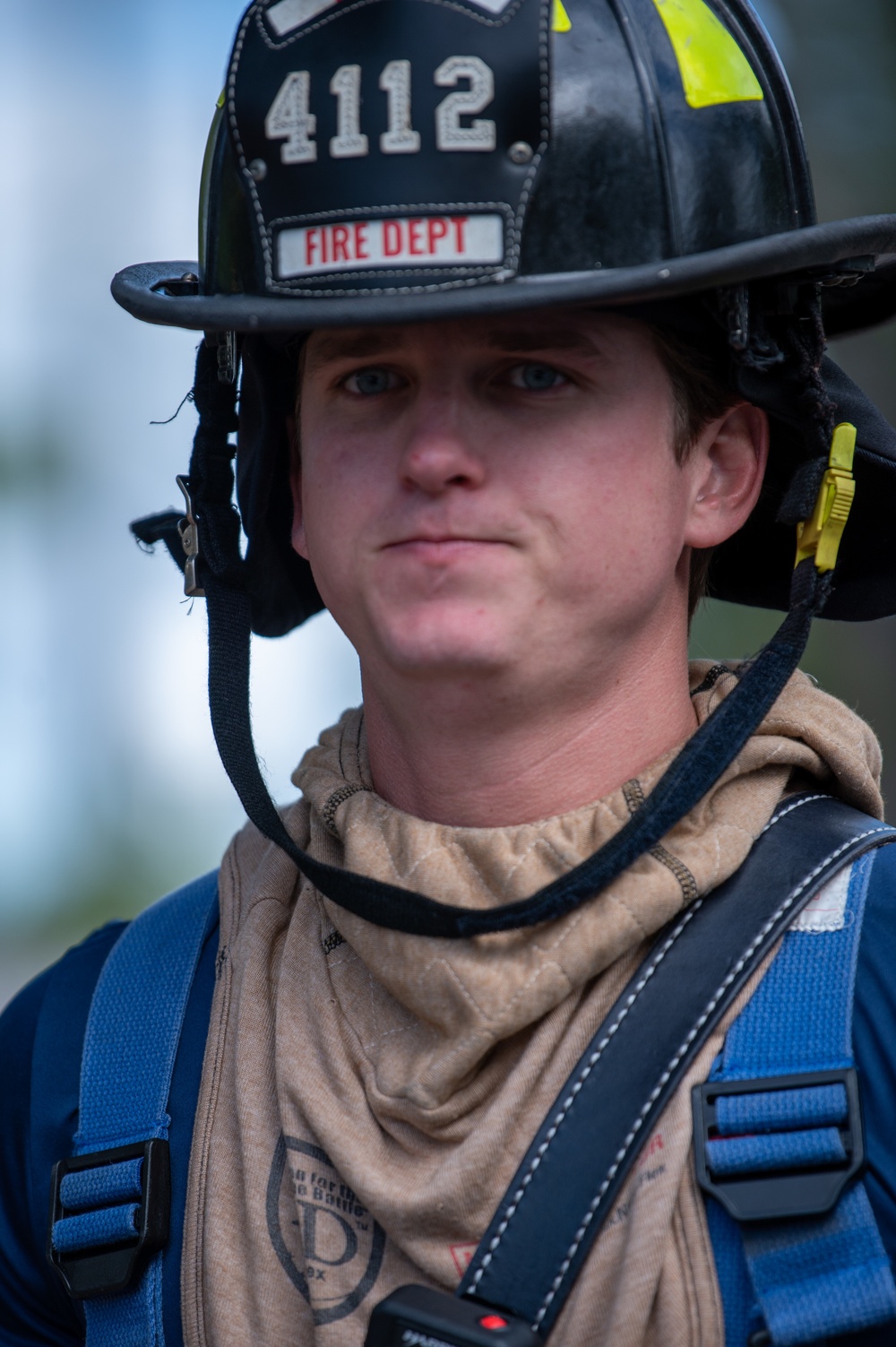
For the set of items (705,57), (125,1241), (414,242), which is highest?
(705,57)

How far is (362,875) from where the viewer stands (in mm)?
1966

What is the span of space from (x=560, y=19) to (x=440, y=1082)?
1.33 m

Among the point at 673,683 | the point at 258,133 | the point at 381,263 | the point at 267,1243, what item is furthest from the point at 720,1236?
the point at 258,133

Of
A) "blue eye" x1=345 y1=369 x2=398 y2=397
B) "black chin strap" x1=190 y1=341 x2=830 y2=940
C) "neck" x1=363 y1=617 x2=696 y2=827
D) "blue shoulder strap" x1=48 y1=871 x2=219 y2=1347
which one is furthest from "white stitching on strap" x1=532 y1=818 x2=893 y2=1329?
"blue eye" x1=345 y1=369 x2=398 y2=397

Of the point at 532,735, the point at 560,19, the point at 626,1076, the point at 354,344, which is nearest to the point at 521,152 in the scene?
the point at 560,19

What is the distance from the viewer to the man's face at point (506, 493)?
6.12 ft

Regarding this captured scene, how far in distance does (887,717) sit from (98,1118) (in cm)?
354

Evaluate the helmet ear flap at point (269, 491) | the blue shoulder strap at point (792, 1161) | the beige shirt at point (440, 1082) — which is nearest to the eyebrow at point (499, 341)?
the helmet ear flap at point (269, 491)

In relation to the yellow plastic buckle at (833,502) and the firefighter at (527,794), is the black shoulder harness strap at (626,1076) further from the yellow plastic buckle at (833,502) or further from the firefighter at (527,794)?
the yellow plastic buckle at (833,502)

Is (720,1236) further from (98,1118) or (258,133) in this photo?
(258,133)

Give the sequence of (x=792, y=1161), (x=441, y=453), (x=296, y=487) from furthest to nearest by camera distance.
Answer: (x=296, y=487)
(x=441, y=453)
(x=792, y=1161)

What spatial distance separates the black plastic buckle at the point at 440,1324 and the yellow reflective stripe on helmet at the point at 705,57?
4.96ft

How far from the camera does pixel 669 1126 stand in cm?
170

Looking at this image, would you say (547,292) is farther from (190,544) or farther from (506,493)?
(190,544)
